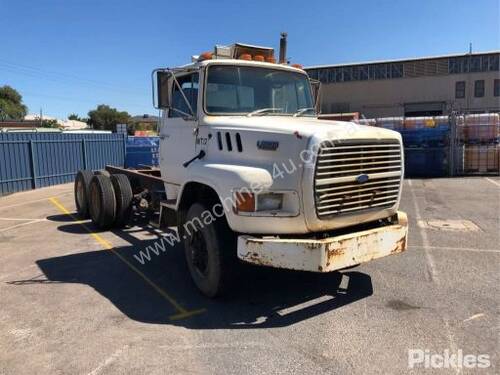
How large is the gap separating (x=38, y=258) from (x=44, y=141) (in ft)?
41.1

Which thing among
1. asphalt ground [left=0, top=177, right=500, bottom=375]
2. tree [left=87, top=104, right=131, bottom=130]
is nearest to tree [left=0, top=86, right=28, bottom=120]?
tree [left=87, top=104, right=131, bottom=130]

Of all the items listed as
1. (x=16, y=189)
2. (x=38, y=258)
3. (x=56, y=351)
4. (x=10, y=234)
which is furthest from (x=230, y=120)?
(x=16, y=189)

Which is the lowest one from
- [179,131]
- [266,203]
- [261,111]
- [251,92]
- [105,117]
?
[266,203]

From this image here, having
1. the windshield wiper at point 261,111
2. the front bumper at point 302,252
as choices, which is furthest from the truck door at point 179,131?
the front bumper at point 302,252

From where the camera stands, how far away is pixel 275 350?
3895 mm

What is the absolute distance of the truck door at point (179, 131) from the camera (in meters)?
5.50

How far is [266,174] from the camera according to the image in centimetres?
431

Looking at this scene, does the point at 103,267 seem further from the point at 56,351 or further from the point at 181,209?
the point at 56,351

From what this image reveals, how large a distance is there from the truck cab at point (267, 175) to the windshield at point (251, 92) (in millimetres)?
13

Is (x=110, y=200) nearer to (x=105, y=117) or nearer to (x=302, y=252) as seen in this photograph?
(x=302, y=252)

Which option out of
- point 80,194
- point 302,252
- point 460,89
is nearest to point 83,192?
point 80,194

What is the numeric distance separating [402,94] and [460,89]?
6529 mm

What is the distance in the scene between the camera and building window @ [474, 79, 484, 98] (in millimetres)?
51666

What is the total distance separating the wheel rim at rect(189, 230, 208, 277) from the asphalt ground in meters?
0.36
